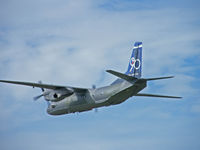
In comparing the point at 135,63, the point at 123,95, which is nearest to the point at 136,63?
the point at 135,63

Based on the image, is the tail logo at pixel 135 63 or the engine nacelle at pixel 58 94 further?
the engine nacelle at pixel 58 94

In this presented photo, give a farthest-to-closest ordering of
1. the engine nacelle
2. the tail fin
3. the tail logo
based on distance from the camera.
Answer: the engine nacelle
the tail logo
the tail fin

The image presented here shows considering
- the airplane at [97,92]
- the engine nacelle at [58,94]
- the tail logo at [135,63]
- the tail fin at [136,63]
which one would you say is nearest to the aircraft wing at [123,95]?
the airplane at [97,92]

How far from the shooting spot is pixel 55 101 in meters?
43.5

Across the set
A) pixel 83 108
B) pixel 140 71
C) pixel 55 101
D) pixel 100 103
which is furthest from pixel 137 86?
pixel 55 101

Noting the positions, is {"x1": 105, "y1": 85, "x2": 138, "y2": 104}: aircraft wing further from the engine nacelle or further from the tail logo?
the engine nacelle

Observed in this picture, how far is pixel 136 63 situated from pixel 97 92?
5.01 m

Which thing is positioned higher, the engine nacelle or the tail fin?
the tail fin

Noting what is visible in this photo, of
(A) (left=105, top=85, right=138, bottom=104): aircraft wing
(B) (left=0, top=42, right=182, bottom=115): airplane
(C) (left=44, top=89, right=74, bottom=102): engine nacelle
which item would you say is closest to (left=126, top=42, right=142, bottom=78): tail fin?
A: (B) (left=0, top=42, right=182, bottom=115): airplane

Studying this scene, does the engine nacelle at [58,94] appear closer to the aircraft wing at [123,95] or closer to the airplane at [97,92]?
the airplane at [97,92]

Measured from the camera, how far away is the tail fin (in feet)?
129

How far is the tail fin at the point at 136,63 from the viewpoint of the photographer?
39.4 meters

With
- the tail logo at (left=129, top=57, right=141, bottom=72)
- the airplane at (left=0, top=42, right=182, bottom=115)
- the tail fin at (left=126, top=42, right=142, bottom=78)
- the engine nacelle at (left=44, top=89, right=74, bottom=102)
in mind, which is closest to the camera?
the airplane at (left=0, top=42, right=182, bottom=115)

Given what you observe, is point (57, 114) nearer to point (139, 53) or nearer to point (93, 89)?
point (93, 89)
